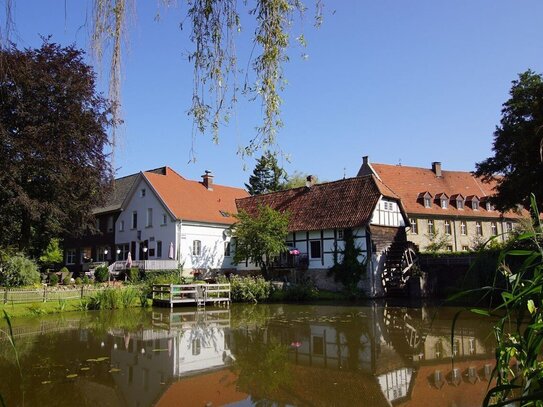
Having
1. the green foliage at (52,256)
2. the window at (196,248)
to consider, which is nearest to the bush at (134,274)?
the window at (196,248)

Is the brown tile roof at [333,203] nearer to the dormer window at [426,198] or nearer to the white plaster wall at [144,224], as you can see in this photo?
the white plaster wall at [144,224]

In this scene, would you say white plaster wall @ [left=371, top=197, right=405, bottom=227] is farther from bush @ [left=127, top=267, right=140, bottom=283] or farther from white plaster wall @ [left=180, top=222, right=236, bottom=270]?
bush @ [left=127, top=267, right=140, bottom=283]

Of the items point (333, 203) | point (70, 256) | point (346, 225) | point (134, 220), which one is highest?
point (333, 203)

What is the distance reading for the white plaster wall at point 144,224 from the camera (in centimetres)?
3525

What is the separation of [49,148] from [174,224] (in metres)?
12.5

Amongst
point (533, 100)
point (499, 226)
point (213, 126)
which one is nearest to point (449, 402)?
point (213, 126)

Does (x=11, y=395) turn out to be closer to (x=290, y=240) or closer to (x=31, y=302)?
(x=31, y=302)

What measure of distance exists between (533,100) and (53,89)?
24674mm

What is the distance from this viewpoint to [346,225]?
30.6 meters

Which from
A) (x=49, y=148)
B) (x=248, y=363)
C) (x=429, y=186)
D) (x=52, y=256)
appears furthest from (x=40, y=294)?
(x=429, y=186)

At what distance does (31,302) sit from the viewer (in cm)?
2128

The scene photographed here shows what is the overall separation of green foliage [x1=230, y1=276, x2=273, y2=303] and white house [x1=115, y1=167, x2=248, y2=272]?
8189 mm

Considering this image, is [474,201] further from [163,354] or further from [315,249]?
[163,354]

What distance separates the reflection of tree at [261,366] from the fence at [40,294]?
11990 millimetres
